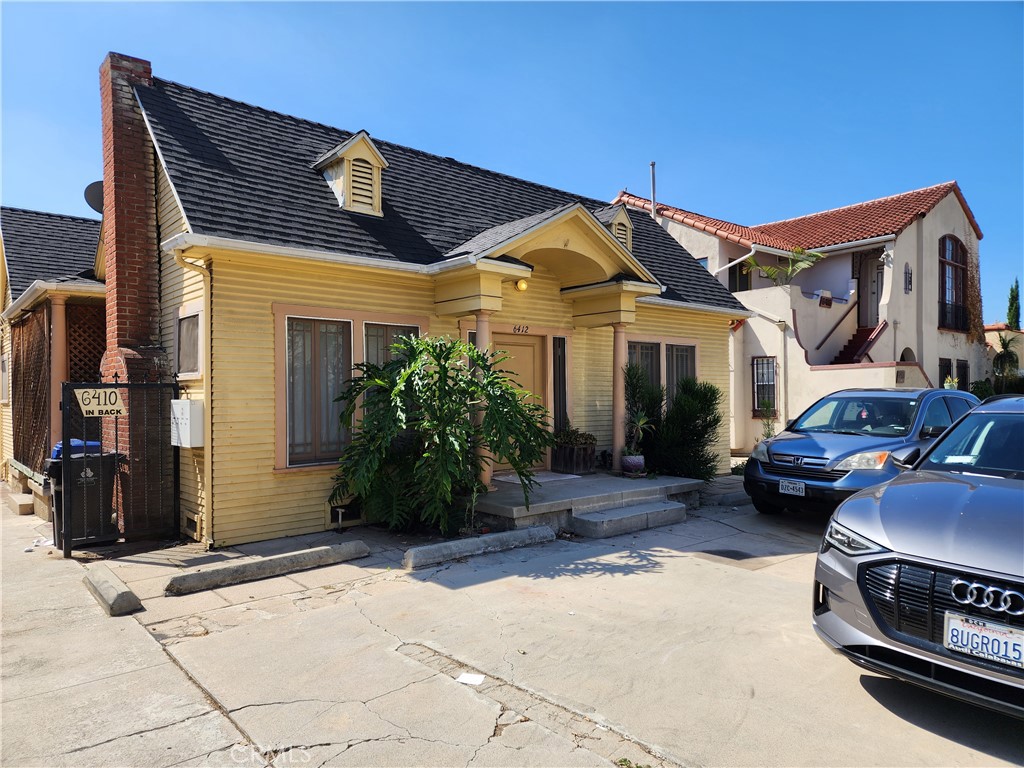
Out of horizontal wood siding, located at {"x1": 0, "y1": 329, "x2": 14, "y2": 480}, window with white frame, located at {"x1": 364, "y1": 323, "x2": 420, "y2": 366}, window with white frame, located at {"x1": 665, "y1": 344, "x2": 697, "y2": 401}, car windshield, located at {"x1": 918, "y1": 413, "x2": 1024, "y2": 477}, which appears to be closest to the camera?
car windshield, located at {"x1": 918, "y1": 413, "x2": 1024, "y2": 477}

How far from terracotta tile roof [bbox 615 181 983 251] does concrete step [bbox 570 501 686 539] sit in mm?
12396

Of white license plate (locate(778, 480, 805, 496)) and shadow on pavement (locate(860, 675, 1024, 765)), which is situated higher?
white license plate (locate(778, 480, 805, 496))

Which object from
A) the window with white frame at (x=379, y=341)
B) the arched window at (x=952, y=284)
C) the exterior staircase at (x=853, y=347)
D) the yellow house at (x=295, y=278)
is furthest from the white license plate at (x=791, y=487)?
the arched window at (x=952, y=284)

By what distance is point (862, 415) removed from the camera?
8.76 m

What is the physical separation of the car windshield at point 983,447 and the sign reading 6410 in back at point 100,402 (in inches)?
318

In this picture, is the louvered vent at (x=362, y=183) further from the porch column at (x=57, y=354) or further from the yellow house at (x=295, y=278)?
the porch column at (x=57, y=354)

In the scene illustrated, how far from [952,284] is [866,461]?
1903 cm

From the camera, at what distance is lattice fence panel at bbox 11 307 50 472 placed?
10750 mm

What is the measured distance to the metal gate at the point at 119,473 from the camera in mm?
7301

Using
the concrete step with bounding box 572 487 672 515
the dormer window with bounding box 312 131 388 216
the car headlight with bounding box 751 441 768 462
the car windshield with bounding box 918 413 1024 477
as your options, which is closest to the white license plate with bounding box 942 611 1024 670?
the car windshield with bounding box 918 413 1024 477

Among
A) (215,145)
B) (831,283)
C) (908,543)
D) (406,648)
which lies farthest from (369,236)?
(831,283)

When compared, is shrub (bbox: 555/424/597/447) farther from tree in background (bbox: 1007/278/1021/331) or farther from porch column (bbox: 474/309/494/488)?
tree in background (bbox: 1007/278/1021/331)

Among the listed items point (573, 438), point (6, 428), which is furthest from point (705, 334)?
point (6, 428)

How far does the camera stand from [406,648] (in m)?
4.55
